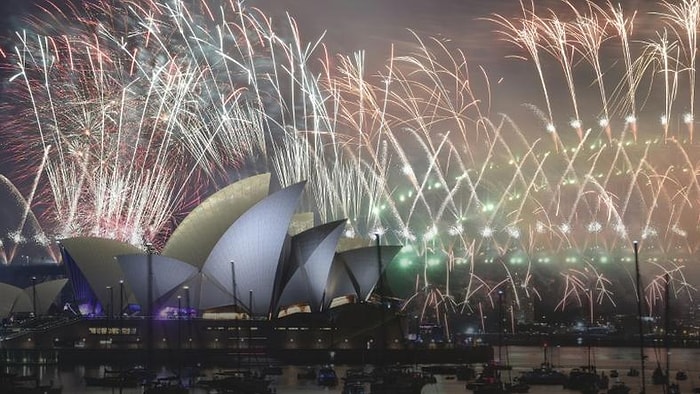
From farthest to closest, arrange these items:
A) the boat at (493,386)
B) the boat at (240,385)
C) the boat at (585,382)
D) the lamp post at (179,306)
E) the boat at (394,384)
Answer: the lamp post at (179,306)
the boat at (585,382)
the boat at (493,386)
the boat at (240,385)
the boat at (394,384)

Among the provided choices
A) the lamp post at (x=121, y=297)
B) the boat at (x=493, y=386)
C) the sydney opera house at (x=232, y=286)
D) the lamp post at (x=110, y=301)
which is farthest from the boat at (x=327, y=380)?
the lamp post at (x=110, y=301)

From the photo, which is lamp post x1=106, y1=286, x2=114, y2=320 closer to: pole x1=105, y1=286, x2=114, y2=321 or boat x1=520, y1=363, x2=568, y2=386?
pole x1=105, y1=286, x2=114, y2=321

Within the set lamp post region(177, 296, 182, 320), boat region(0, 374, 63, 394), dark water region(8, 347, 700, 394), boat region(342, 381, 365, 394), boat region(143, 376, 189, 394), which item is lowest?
dark water region(8, 347, 700, 394)

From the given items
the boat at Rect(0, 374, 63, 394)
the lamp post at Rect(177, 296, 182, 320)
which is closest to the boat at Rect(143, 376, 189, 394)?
the boat at Rect(0, 374, 63, 394)

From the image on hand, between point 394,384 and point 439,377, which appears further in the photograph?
point 439,377

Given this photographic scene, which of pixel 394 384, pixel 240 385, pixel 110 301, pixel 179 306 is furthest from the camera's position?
pixel 110 301

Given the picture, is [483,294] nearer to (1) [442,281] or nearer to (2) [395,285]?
(1) [442,281]

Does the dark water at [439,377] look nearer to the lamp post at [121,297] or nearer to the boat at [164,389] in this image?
the boat at [164,389]

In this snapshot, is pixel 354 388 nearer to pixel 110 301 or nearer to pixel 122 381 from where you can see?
pixel 122 381

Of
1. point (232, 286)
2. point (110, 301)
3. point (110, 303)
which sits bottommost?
point (110, 303)

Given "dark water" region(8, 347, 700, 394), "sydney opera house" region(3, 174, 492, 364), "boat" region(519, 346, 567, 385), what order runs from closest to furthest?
1. "dark water" region(8, 347, 700, 394)
2. "boat" region(519, 346, 567, 385)
3. "sydney opera house" region(3, 174, 492, 364)

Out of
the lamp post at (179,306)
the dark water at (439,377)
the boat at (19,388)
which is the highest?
the lamp post at (179,306)

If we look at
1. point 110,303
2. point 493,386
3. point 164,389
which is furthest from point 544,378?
point 110,303
